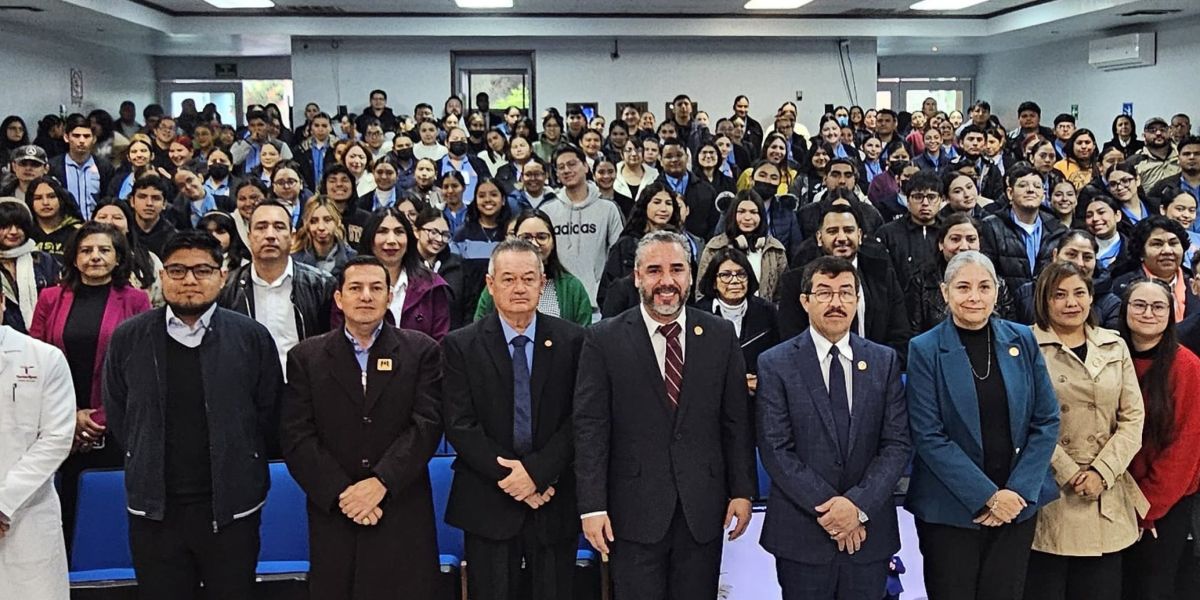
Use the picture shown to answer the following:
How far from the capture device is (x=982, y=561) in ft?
10.9

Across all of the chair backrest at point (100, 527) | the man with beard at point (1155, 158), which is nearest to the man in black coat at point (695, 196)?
the man with beard at point (1155, 158)

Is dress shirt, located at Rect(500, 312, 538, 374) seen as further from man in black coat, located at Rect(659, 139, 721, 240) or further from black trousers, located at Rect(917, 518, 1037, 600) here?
man in black coat, located at Rect(659, 139, 721, 240)

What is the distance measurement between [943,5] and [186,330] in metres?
12.8

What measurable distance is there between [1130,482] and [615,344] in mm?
1829

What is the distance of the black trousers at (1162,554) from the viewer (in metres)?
3.58

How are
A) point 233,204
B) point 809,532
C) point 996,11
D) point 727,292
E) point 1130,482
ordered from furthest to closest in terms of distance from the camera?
point 996,11, point 233,204, point 727,292, point 1130,482, point 809,532

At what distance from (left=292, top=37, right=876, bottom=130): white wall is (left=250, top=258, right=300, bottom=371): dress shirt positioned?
12.1 m

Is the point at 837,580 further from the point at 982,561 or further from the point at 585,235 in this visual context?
the point at 585,235

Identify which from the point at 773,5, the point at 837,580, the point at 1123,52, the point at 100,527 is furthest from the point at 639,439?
the point at 1123,52

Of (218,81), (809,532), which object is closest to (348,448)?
(809,532)

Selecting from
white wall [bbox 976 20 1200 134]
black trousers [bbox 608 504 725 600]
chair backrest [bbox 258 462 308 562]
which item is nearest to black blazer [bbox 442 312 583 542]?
black trousers [bbox 608 504 725 600]

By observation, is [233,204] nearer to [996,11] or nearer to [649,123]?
[649,123]

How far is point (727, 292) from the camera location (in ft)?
14.7

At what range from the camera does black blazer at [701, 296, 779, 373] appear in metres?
4.44
